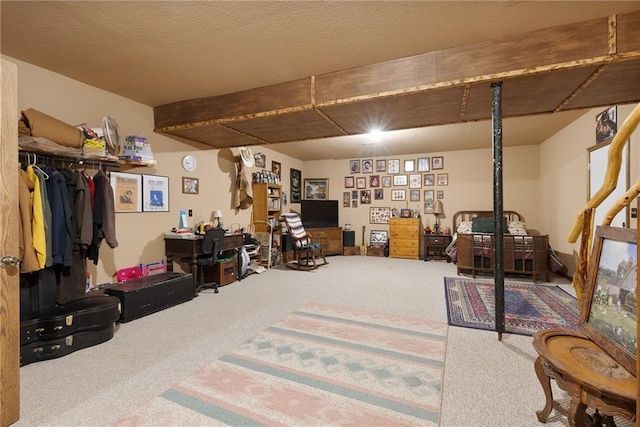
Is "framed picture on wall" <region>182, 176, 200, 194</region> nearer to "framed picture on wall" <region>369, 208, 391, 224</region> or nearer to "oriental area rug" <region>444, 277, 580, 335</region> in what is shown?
"oriental area rug" <region>444, 277, 580, 335</region>

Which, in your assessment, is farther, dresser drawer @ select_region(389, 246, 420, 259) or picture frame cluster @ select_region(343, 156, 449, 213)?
picture frame cluster @ select_region(343, 156, 449, 213)

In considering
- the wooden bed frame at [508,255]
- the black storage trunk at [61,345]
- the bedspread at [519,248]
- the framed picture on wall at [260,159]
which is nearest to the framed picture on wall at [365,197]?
the framed picture on wall at [260,159]

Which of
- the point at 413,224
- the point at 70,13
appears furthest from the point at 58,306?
the point at 413,224

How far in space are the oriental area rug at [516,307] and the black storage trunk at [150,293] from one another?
315 centimetres

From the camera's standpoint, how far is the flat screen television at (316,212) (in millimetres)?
7355

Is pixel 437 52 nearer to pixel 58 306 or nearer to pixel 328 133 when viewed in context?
pixel 328 133

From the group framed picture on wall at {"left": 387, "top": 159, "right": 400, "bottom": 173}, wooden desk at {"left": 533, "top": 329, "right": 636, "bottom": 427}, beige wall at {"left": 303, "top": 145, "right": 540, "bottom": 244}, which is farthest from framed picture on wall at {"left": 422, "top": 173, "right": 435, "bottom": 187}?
wooden desk at {"left": 533, "top": 329, "right": 636, "bottom": 427}

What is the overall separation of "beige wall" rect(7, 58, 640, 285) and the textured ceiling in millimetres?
316

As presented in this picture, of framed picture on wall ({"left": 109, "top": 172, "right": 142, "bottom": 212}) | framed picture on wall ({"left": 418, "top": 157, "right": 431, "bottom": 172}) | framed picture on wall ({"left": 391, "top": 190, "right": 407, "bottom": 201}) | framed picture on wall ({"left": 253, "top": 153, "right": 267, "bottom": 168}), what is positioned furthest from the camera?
framed picture on wall ({"left": 391, "top": 190, "right": 407, "bottom": 201})

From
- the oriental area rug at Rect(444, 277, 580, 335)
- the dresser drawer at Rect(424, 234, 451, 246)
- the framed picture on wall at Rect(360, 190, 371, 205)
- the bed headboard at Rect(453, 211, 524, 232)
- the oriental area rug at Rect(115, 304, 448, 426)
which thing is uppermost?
the framed picture on wall at Rect(360, 190, 371, 205)

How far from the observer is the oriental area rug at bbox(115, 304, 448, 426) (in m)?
1.59

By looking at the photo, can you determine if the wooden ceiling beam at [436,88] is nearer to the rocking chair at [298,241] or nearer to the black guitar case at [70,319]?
the rocking chair at [298,241]

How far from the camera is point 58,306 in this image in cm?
251

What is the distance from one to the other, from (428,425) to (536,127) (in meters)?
5.37
